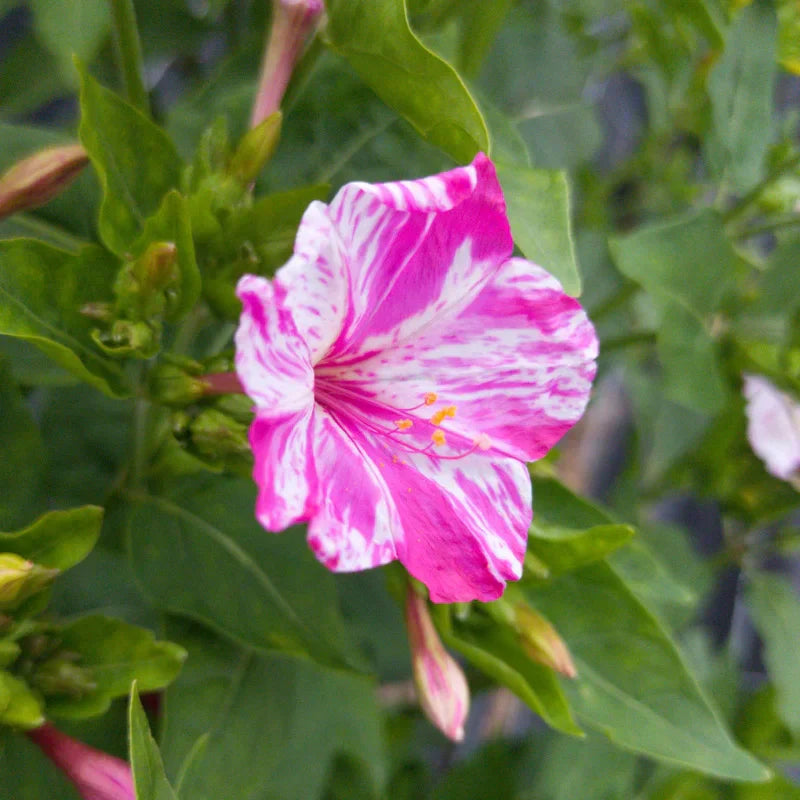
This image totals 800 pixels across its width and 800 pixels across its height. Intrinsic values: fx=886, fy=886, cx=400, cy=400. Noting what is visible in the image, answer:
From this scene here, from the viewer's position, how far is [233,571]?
829 mm

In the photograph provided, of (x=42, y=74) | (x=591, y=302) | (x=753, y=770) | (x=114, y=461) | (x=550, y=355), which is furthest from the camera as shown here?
(x=591, y=302)

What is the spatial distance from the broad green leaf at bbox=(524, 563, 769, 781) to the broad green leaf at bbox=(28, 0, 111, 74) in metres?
0.62

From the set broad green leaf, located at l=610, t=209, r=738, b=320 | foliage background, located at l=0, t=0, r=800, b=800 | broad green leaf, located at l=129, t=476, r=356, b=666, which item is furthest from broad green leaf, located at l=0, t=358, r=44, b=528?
broad green leaf, located at l=610, t=209, r=738, b=320

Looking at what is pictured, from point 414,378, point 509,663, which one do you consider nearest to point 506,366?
point 414,378

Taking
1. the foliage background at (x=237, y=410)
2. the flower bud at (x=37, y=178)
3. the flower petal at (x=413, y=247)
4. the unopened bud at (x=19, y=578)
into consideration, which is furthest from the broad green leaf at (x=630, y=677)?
the flower bud at (x=37, y=178)

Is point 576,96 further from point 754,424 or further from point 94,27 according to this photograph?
point 94,27

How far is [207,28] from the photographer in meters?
1.17

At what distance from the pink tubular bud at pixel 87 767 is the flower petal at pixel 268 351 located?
1.07 feet

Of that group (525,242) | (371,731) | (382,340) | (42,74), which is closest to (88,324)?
(382,340)

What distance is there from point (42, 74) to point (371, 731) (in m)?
0.93

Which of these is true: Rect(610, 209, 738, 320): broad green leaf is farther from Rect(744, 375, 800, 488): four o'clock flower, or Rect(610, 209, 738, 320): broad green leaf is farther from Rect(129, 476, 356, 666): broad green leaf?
Rect(129, 476, 356, 666): broad green leaf

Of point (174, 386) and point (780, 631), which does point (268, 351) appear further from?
point (780, 631)

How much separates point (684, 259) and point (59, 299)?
0.69 meters

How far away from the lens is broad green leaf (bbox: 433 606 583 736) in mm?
732
